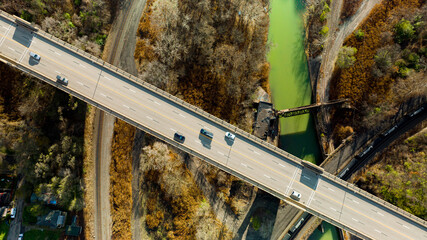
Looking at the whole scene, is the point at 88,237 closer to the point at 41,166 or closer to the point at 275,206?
the point at 41,166

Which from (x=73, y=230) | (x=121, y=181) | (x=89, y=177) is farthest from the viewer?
(x=121, y=181)

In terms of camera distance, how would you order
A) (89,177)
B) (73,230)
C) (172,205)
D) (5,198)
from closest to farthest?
1. (5,198)
2. (73,230)
3. (89,177)
4. (172,205)

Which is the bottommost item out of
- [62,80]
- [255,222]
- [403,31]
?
[255,222]

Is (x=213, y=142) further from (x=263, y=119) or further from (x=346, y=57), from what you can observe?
(x=346, y=57)

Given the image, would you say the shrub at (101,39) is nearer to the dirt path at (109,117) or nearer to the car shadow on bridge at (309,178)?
the dirt path at (109,117)

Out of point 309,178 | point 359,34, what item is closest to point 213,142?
point 309,178
